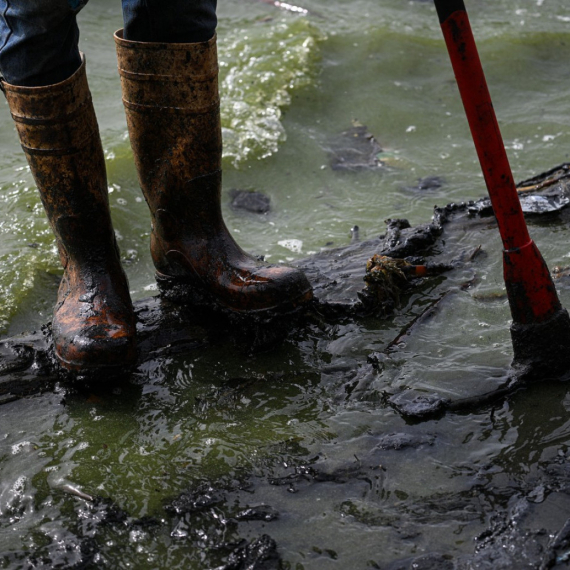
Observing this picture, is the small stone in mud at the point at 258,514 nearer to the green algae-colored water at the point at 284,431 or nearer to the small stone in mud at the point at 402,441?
the green algae-colored water at the point at 284,431

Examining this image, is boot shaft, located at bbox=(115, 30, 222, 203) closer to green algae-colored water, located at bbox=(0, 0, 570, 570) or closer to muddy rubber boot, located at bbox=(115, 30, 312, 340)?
muddy rubber boot, located at bbox=(115, 30, 312, 340)

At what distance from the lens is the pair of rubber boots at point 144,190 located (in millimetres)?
1951

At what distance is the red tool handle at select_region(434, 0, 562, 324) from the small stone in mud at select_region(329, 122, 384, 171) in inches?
82.8

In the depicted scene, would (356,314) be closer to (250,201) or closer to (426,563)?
(426,563)

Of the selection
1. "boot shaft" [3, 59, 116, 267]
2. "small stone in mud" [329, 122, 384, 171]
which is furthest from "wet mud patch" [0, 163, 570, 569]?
"small stone in mud" [329, 122, 384, 171]

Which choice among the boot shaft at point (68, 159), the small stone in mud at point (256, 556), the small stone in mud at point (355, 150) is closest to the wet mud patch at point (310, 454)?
the small stone in mud at point (256, 556)

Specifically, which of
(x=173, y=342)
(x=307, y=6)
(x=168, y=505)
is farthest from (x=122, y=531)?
(x=307, y=6)

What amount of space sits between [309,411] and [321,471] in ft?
0.76

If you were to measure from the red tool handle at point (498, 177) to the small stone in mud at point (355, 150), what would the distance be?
6.90 feet

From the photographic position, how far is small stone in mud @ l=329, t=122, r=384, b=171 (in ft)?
12.6

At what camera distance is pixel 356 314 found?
2.25m

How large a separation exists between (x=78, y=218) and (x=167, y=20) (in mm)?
608

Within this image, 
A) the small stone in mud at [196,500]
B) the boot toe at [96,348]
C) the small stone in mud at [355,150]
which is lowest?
the small stone in mud at [355,150]

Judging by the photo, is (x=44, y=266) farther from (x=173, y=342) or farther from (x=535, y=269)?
(x=535, y=269)
